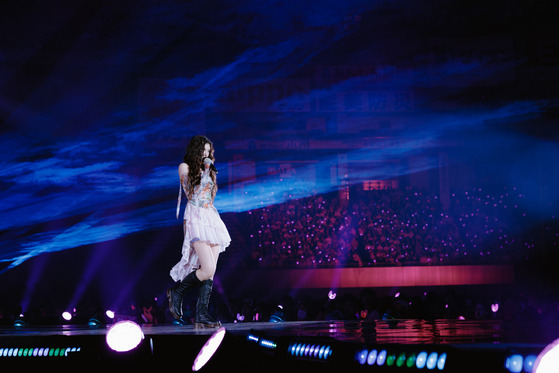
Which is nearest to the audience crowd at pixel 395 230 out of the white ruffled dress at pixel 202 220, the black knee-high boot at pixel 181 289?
the black knee-high boot at pixel 181 289

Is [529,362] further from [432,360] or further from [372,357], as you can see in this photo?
[372,357]

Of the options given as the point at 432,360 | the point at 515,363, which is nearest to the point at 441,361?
the point at 432,360

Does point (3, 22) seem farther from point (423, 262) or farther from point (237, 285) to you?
point (423, 262)

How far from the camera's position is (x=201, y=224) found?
3188 millimetres

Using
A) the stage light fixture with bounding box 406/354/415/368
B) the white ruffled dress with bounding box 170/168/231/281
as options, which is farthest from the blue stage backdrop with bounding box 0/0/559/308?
the stage light fixture with bounding box 406/354/415/368

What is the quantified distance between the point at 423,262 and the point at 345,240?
1.34 meters

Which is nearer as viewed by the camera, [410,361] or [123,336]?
[410,361]

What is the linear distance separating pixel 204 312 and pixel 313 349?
6.39ft

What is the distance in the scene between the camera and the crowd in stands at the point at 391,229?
31.2 feet

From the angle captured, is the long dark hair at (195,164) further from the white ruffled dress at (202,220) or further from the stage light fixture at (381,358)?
the stage light fixture at (381,358)

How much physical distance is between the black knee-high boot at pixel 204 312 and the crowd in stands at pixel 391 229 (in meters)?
6.08

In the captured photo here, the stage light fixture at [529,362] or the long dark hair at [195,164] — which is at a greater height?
the long dark hair at [195,164]

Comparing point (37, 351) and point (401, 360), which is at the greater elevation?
point (37, 351)

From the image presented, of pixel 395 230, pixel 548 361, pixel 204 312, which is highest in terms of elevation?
pixel 395 230
